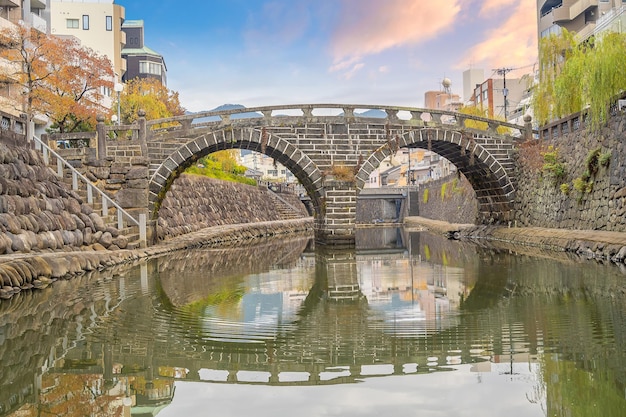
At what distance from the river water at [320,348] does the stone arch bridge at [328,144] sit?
1281 cm

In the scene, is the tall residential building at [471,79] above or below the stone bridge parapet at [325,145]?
above

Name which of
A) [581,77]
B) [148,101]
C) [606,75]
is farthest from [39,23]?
[606,75]

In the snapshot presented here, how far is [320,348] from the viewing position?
784cm

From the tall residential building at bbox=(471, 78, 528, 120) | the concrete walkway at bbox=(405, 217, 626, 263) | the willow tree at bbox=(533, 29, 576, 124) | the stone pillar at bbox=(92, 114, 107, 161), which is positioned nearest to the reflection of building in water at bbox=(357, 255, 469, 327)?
the concrete walkway at bbox=(405, 217, 626, 263)

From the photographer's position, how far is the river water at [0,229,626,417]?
5785 millimetres

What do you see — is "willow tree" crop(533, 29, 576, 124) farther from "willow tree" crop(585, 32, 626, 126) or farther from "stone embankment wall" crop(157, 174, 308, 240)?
"stone embankment wall" crop(157, 174, 308, 240)

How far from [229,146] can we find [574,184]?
44.0 ft

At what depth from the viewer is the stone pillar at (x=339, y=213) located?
28.7 meters

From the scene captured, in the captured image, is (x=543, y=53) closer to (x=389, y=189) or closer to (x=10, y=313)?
(x=10, y=313)

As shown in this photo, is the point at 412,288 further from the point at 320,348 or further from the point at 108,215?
the point at 108,215

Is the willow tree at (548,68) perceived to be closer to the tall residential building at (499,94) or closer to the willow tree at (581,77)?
the willow tree at (581,77)

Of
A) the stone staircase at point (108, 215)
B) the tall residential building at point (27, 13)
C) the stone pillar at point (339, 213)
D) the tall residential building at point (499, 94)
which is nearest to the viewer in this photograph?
the stone staircase at point (108, 215)

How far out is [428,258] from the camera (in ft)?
72.2

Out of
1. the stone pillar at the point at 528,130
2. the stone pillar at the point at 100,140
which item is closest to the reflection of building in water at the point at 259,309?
the stone pillar at the point at 100,140
